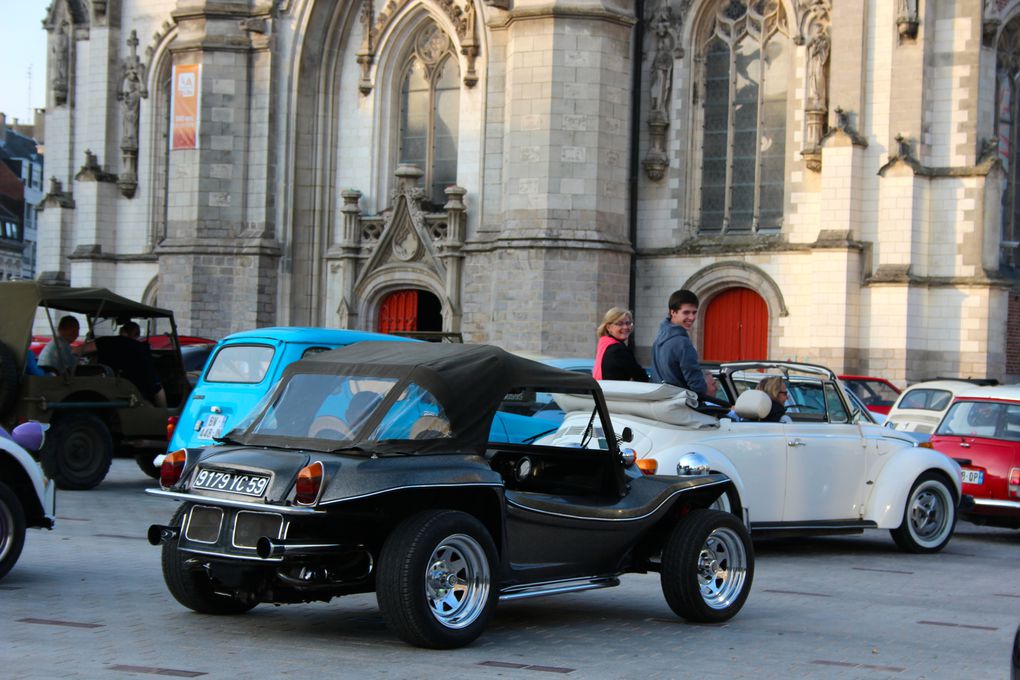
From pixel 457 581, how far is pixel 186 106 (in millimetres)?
25829

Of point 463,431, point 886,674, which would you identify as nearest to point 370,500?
point 463,431

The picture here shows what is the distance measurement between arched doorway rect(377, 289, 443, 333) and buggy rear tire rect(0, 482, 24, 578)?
72.3 feet

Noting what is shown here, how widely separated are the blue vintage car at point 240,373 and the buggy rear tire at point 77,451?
1677mm

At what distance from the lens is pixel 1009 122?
2700 centimetres

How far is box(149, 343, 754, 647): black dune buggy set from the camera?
7.24m

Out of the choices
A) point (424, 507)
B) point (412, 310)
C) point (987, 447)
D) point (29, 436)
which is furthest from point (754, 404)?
point (412, 310)

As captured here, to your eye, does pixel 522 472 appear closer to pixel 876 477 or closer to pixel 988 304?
pixel 876 477

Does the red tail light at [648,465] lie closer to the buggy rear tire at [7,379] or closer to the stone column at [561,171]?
the buggy rear tire at [7,379]

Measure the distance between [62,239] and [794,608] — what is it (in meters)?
32.5

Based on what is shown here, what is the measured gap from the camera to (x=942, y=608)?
9617mm

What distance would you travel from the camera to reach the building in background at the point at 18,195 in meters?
80.1

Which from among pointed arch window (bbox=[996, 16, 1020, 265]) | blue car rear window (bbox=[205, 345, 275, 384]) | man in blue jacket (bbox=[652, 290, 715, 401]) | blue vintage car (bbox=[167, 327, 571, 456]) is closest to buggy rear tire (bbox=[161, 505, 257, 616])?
man in blue jacket (bbox=[652, 290, 715, 401])

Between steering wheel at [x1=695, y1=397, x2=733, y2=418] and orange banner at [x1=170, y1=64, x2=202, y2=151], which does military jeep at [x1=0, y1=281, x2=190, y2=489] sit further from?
orange banner at [x1=170, y1=64, x2=202, y2=151]

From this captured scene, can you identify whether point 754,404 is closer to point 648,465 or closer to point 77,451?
point 648,465
